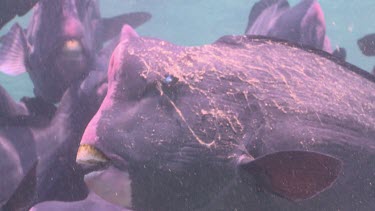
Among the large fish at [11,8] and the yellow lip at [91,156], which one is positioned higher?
the large fish at [11,8]

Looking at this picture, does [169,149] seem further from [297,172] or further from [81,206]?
[81,206]

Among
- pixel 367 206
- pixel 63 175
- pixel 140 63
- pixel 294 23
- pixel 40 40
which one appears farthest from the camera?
pixel 294 23

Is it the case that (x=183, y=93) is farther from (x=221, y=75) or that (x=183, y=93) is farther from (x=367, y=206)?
(x=367, y=206)

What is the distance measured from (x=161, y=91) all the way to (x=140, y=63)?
26cm

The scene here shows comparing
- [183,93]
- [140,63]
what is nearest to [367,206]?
[183,93]

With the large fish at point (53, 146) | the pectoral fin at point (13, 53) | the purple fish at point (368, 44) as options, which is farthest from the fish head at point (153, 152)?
the purple fish at point (368, 44)

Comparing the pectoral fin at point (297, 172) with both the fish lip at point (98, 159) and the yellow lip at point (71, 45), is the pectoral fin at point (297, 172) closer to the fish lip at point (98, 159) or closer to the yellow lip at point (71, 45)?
the fish lip at point (98, 159)

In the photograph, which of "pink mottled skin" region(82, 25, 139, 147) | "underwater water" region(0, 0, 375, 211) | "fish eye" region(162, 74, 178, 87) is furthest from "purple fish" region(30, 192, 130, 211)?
"fish eye" region(162, 74, 178, 87)

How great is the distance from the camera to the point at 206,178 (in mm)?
2297

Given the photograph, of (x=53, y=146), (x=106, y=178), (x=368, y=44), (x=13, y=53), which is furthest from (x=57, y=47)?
(x=368, y=44)

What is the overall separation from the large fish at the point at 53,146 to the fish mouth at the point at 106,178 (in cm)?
118

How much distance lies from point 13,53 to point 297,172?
15.7ft

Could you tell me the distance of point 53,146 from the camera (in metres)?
3.73

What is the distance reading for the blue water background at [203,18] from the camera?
29.5m
